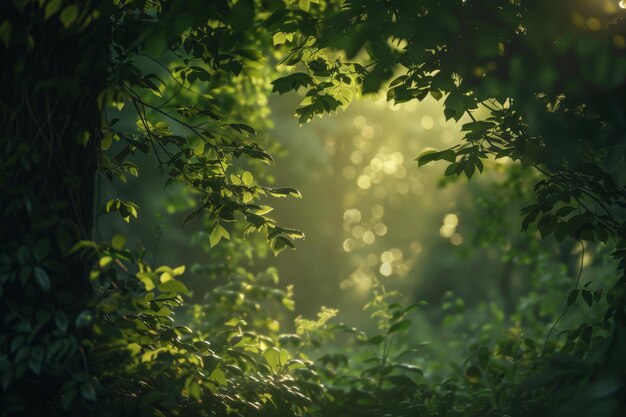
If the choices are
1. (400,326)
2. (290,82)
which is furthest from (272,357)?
(290,82)

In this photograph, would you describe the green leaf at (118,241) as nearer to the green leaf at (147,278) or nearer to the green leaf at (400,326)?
the green leaf at (147,278)

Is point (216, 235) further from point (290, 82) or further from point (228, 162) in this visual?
point (290, 82)

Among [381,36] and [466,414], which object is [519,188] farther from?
[381,36]

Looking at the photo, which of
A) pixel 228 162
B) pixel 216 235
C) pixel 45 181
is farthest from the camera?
pixel 228 162

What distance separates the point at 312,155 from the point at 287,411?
57.1ft

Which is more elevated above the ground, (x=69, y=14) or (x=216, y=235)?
(x=69, y=14)

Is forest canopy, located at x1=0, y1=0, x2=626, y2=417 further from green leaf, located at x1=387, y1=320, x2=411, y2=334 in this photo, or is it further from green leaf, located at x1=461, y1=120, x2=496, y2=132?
green leaf, located at x1=387, y1=320, x2=411, y2=334

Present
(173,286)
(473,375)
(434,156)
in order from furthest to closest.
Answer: (473,375) → (434,156) → (173,286)

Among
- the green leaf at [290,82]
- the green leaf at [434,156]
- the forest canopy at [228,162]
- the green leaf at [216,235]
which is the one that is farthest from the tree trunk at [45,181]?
the green leaf at [434,156]

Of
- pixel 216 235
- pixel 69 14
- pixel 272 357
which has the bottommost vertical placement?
pixel 272 357

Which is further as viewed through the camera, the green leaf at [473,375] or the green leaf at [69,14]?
the green leaf at [473,375]

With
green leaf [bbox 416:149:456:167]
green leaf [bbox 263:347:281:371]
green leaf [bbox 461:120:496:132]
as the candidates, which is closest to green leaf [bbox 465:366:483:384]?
green leaf [bbox 263:347:281:371]

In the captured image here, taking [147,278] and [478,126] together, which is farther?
[478,126]

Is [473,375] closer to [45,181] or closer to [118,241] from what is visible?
[118,241]
